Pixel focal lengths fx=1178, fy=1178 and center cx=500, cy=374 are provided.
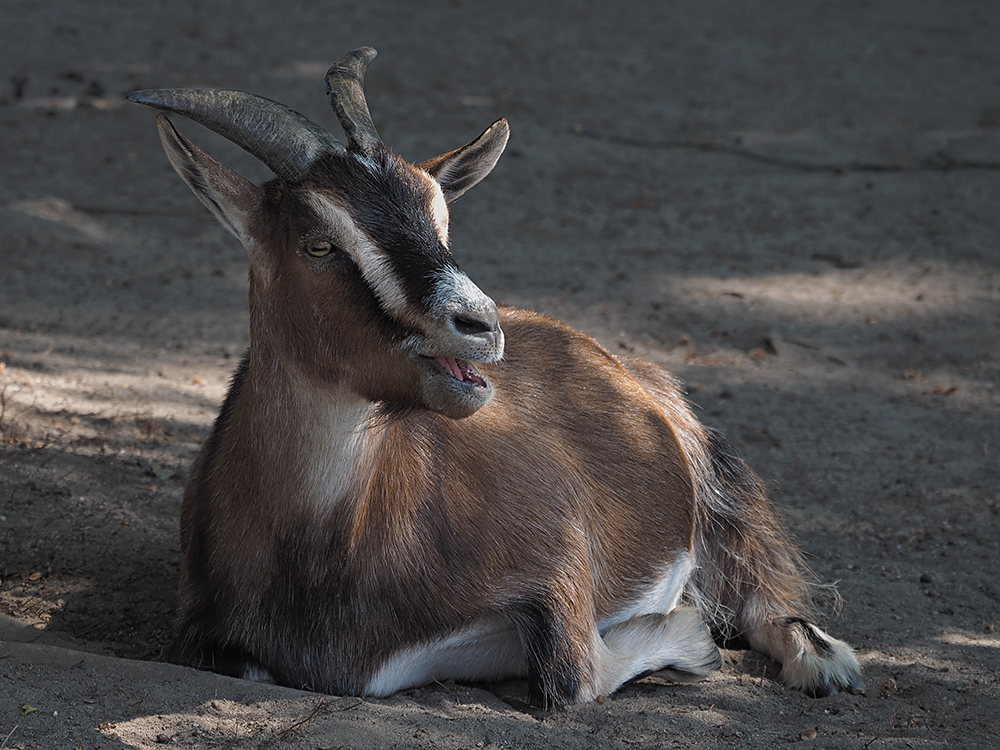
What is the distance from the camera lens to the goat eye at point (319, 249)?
3.30 meters

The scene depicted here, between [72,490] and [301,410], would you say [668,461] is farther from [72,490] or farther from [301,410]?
[72,490]

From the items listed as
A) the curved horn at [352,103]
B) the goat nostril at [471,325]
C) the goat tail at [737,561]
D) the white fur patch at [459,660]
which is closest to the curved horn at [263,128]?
the curved horn at [352,103]

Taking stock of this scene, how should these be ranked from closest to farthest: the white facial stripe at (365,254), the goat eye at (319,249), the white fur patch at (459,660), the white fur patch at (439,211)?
the white facial stripe at (365,254) < the goat eye at (319,249) < the white fur patch at (439,211) < the white fur patch at (459,660)

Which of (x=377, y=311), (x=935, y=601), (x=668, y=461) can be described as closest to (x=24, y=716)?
(x=377, y=311)

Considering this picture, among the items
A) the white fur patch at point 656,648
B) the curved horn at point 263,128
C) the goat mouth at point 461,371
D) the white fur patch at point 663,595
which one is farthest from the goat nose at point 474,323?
the white fur patch at point 663,595

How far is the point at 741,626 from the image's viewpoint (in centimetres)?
458

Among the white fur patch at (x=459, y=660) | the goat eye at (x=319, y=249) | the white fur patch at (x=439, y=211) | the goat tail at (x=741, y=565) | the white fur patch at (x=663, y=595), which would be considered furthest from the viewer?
the goat tail at (x=741, y=565)

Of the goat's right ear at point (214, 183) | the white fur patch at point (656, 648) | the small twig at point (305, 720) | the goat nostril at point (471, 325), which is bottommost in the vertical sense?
the small twig at point (305, 720)

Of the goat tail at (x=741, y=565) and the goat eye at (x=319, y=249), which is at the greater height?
the goat eye at (x=319, y=249)

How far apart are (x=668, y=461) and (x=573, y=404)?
1.48ft

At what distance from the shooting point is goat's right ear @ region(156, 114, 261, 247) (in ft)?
10.9

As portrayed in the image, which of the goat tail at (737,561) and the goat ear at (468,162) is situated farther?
the goat tail at (737,561)

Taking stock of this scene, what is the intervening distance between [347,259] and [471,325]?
16.9 inches

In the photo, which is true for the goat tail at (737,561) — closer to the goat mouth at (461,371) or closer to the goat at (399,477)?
the goat at (399,477)
